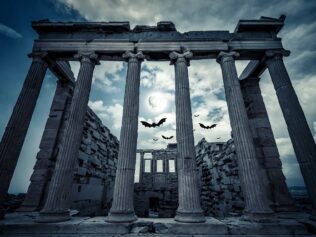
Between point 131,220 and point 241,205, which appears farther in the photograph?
point 241,205

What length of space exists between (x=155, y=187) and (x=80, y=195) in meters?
12.2

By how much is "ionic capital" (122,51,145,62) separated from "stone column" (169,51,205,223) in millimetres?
1385

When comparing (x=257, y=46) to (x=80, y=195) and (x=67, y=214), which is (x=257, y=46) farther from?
(x=80, y=195)

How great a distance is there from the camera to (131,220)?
5312mm

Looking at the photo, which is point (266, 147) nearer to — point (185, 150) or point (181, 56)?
point (185, 150)

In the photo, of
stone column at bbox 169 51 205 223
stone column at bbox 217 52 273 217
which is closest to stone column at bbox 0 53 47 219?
stone column at bbox 169 51 205 223

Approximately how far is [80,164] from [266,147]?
927cm

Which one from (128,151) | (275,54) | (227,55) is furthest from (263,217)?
(275,54)

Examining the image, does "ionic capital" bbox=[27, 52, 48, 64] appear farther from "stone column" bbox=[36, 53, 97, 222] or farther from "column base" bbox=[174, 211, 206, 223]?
"column base" bbox=[174, 211, 206, 223]

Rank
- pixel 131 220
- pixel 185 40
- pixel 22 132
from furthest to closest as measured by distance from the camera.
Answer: pixel 185 40 → pixel 22 132 → pixel 131 220

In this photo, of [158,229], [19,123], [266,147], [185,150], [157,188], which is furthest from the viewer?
[157,188]

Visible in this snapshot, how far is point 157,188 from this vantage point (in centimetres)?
1892

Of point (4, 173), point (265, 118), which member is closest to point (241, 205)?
point (265, 118)

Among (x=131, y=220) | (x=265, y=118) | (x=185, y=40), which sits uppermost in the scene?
(x=185, y=40)
